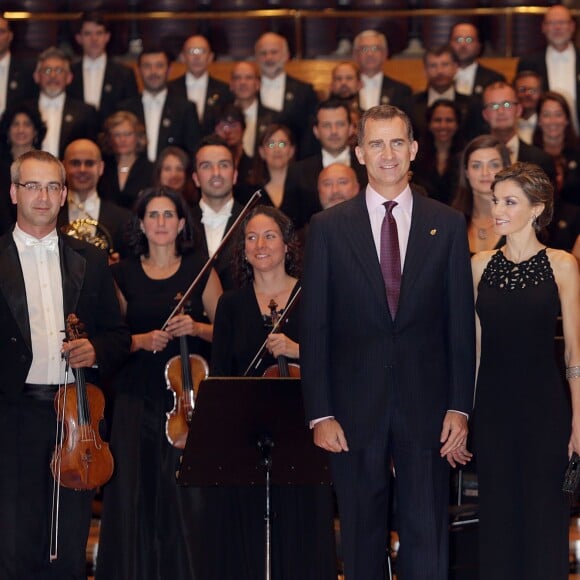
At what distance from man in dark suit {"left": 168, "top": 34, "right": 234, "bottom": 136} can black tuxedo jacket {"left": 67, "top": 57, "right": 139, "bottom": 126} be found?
0.92 ft

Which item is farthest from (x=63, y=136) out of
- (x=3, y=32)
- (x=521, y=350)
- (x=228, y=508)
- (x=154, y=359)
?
(x=521, y=350)

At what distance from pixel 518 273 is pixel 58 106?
4494mm

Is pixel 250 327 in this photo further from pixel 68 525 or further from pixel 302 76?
pixel 302 76

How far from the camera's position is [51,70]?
24.4 ft

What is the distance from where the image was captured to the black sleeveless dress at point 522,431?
3.55 meters

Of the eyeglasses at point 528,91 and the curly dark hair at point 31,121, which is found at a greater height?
the eyeglasses at point 528,91

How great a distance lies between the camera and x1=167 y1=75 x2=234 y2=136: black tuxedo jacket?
744 cm

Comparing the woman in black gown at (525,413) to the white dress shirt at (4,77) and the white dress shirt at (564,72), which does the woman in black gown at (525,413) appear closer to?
the white dress shirt at (564,72)

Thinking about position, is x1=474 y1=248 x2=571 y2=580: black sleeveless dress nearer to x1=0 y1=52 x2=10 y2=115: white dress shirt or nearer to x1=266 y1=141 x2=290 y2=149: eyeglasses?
x1=266 y1=141 x2=290 y2=149: eyeglasses

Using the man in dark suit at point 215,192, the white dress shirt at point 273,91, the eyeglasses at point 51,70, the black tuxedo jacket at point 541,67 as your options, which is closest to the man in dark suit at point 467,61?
the black tuxedo jacket at point 541,67

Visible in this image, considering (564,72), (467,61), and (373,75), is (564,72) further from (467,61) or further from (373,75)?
(373,75)

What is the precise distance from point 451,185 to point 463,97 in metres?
1.25

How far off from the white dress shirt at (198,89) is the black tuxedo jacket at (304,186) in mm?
1610

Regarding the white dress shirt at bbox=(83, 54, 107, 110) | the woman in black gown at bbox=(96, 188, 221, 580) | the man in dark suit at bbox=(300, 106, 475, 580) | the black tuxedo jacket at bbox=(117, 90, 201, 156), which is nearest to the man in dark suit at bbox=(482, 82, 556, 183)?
the black tuxedo jacket at bbox=(117, 90, 201, 156)
